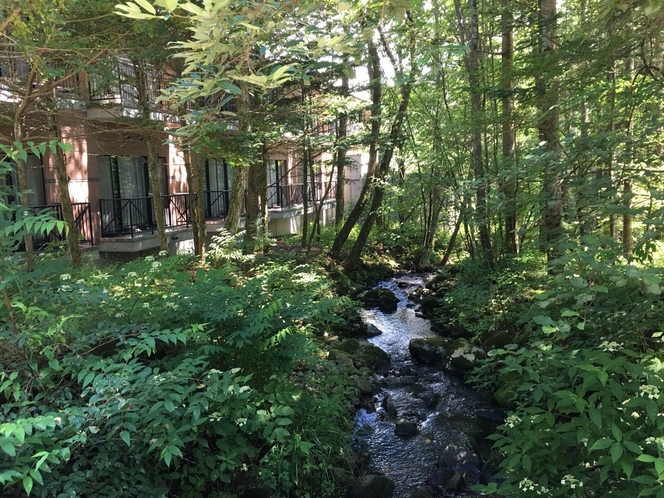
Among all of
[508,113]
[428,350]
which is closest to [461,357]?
[428,350]

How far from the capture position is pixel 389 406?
7027 millimetres

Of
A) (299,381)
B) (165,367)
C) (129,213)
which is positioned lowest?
(299,381)

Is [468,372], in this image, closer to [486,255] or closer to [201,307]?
[486,255]

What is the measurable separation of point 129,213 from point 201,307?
388 inches

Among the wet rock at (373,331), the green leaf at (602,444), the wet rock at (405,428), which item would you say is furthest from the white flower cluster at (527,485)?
the wet rock at (373,331)

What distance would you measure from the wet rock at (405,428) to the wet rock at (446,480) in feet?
3.14

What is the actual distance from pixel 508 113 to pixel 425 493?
19.3 ft

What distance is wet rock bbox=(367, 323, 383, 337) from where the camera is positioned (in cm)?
1056

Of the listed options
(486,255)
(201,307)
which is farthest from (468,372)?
(201,307)

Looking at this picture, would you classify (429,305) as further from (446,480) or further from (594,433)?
(594,433)

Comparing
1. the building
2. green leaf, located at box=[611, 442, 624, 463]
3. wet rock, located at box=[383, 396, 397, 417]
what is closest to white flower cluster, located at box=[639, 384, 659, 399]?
green leaf, located at box=[611, 442, 624, 463]

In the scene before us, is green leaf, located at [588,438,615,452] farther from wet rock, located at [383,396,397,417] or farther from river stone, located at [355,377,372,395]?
river stone, located at [355,377,372,395]

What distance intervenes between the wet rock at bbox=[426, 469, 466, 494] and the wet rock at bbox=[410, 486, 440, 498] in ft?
0.27

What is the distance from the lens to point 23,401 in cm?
272
